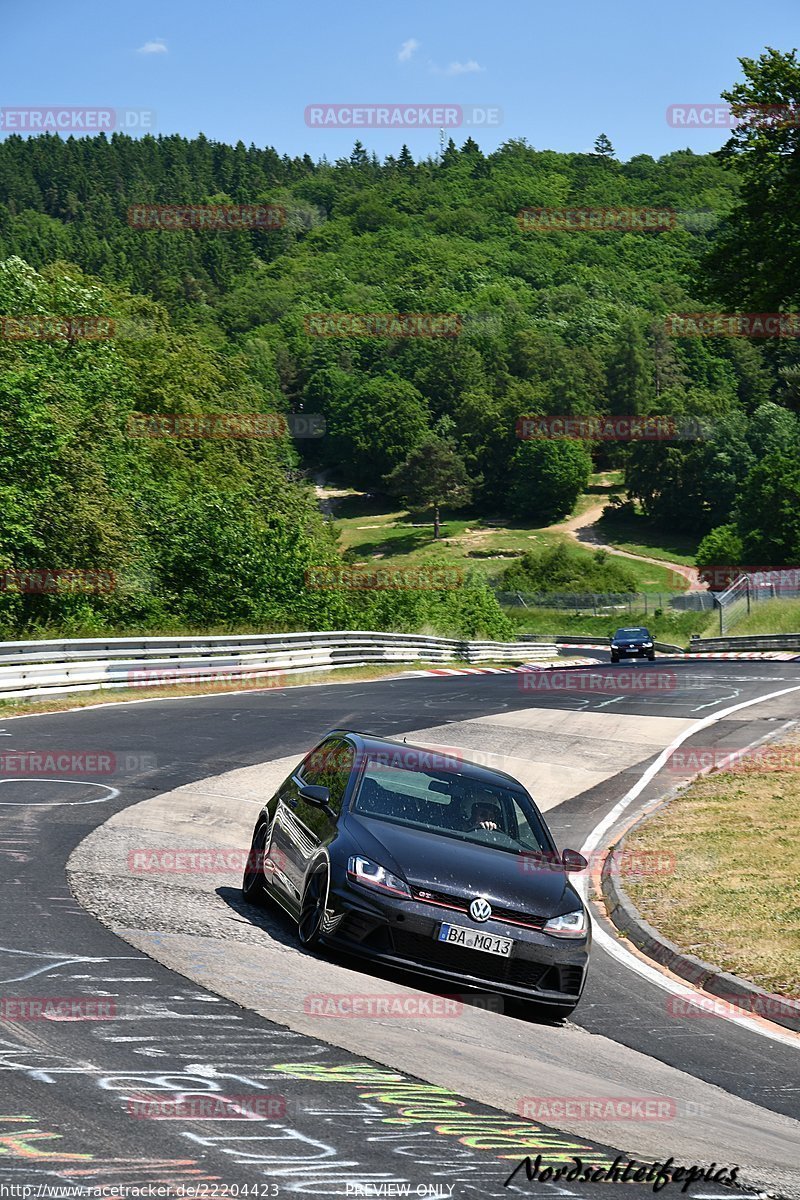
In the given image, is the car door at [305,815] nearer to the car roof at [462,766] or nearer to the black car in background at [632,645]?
the car roof at [462,766]

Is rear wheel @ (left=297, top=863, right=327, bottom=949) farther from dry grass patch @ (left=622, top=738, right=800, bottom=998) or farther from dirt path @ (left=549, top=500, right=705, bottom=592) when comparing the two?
dirt path @ (left=549, top=500, right=705, bottom=592)

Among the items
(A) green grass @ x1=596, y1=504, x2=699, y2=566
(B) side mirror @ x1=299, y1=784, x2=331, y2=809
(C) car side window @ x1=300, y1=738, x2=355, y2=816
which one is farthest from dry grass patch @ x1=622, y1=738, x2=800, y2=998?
(A) green grass @ x1=596, y1=504, x2=699, y2=566

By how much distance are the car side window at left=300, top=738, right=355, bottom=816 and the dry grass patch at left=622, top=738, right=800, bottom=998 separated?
328 centimetres

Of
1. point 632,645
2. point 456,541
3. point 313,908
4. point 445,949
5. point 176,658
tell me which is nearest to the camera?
point 445,949

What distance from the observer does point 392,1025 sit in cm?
695

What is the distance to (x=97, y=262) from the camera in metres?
197

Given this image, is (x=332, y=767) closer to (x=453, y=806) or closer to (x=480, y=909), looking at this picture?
(x=453, y=806)

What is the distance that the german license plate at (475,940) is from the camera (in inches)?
313

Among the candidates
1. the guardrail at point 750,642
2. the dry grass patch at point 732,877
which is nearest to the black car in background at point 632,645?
the guardrail at point 750,642

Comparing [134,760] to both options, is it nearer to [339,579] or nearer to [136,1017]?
[136,1017]

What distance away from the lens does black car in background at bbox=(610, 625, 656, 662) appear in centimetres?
5525

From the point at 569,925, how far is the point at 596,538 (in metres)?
136

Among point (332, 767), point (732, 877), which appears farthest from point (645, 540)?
point (332, 767)

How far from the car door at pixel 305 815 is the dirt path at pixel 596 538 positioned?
11435 centimetres
